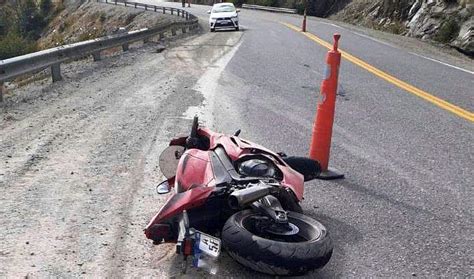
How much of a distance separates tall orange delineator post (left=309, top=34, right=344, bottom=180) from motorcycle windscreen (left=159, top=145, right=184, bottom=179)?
1383mm

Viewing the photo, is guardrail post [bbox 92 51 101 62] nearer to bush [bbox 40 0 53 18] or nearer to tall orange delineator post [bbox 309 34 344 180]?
tall orange delineator post [bbox 309 34 344 180]

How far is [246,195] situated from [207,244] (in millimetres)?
361

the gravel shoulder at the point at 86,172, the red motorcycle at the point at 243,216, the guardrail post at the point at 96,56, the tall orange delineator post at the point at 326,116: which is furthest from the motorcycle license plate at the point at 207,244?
the guardrail post at the point at 96,56

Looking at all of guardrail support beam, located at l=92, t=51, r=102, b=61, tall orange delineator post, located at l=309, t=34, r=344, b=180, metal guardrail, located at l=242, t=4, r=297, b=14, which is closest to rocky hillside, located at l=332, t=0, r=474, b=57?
metal guardrail, located at l=242, t=4, r=297, b=14

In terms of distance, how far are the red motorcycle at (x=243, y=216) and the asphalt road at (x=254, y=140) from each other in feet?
0.85

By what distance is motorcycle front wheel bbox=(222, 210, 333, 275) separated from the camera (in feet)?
9.71

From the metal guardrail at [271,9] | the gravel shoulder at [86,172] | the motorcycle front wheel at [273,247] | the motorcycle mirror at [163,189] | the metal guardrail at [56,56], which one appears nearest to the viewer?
the motorcycle front wheel at [273,247]

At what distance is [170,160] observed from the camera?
179 inches

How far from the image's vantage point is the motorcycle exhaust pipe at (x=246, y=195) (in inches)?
123

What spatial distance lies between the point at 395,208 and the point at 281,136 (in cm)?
230

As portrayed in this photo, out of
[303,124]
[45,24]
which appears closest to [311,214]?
[303,124]

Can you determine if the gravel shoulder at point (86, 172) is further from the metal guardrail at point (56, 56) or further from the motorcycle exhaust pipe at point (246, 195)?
the motorcycle exhaust pipe at point (246, 195)

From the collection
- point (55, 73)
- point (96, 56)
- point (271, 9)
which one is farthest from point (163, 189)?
point (271, 9)

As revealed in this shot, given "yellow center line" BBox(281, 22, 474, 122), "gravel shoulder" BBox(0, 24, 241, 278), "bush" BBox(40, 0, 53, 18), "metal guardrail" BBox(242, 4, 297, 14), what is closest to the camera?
"gravel shoulder" BBox(0, 24, 241, 278)
